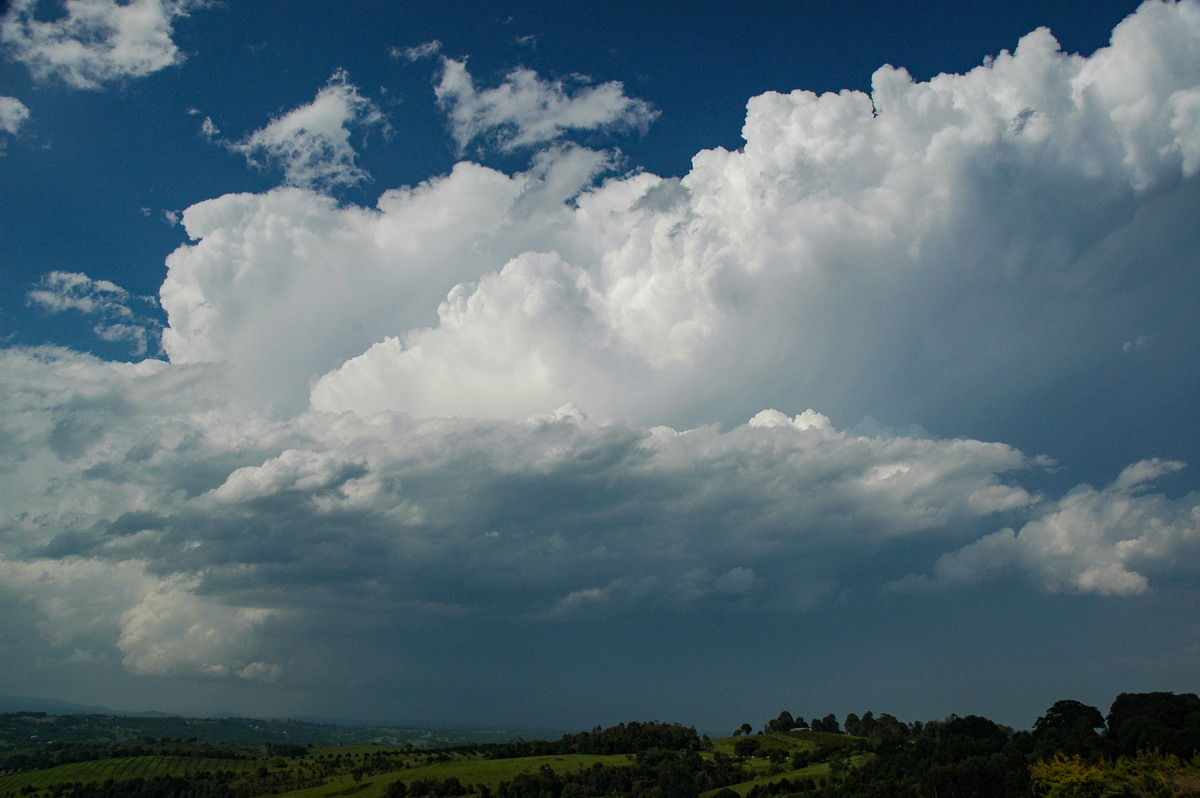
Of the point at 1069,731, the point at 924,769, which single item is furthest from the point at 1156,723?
the point at 924,769

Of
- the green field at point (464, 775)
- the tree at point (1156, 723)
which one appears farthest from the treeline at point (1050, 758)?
the green field at point (464, 775)

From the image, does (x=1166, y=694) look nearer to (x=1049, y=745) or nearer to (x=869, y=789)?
(x=1049, y=745)

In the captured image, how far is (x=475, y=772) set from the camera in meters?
190

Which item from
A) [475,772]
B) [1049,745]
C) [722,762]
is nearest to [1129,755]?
[1049,745]

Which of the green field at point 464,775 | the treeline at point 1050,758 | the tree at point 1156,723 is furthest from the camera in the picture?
the green field at point 464,775

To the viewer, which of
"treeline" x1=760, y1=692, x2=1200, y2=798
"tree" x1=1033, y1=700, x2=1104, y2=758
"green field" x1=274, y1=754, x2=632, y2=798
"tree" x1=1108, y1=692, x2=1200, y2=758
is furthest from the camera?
"green field" x1=274, y1=754, x2=632, y2=798

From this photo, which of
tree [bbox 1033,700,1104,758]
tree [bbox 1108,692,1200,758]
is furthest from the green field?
tree [bbox 1108,692,1200,758]

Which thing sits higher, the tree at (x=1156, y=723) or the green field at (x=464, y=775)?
the tree at (x=1156, y=723)

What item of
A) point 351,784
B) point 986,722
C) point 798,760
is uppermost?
point 986,722

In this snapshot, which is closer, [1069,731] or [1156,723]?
[1156,723]

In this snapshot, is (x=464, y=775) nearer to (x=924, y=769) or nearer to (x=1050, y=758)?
(x=924, y=769)

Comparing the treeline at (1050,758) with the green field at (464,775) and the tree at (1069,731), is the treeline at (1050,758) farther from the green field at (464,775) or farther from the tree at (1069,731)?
the green field at (464,775)

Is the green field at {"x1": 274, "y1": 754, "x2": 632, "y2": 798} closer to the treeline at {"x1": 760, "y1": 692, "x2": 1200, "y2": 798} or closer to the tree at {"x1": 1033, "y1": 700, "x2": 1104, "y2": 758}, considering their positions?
the treeline at {"x1": 760, "y1": 692, "x2": 1200, "y2": 798}

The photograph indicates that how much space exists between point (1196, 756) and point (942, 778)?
37.8 metres
